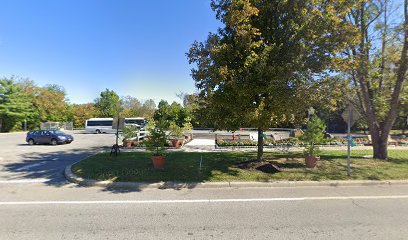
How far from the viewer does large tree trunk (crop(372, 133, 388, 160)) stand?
11.4 metres

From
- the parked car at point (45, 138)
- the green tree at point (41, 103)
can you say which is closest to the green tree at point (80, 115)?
the green tree at point (41, 103)

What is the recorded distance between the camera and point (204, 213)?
517 centimetres

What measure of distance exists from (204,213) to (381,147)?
10736 mm

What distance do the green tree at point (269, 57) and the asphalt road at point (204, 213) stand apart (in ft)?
9.70

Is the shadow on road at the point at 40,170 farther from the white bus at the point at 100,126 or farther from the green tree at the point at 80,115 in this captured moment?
the green tree at the point at 80,115

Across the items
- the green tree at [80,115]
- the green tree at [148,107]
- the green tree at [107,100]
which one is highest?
the green tree at [107,100]

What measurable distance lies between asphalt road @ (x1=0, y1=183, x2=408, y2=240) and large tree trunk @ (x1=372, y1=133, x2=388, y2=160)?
4999mm

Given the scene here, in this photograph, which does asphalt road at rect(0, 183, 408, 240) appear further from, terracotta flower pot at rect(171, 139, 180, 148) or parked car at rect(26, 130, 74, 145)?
parked car at rect(26, 130, 74, 145)

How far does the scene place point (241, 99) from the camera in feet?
26.6

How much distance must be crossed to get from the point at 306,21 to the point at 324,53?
126 cm

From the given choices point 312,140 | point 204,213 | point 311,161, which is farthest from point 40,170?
point 312,140

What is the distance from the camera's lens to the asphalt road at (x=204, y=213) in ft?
13.8

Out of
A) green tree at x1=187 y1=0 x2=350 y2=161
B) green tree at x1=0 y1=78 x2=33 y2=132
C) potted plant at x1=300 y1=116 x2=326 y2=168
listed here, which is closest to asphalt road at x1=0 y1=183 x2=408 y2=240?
potted plant at x1=300 y1=116 x2=326 y2=168

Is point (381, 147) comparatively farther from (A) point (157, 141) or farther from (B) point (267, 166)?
(A) point (157, 141)
